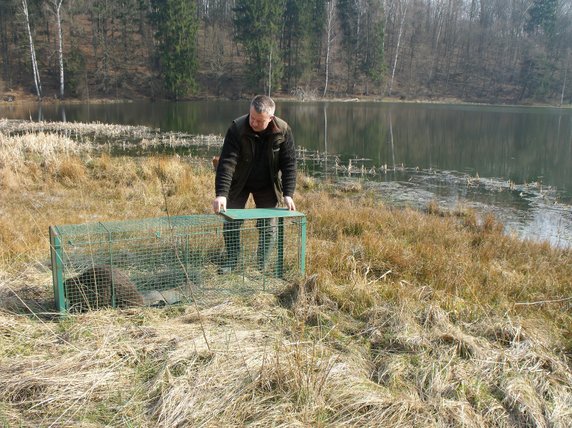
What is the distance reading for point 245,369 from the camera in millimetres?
2680

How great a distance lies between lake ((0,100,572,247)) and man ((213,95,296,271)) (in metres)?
5.20

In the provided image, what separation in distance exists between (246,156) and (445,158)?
42.1 feet

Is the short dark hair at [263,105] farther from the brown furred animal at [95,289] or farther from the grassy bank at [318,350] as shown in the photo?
the brown furred animal at [95,289]

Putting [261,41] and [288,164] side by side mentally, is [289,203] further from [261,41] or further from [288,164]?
[261,41]

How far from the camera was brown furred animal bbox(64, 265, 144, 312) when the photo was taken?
332 centimetres

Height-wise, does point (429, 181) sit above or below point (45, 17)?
Result: below

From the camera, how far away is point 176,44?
129 feet

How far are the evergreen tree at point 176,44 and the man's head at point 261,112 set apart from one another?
1489 inches

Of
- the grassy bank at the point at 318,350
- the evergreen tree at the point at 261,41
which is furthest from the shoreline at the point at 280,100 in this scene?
the grassy bank at the point at 318,350

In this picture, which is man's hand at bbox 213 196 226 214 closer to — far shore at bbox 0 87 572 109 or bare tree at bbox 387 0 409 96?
far shore at bbox 0 87 572 109

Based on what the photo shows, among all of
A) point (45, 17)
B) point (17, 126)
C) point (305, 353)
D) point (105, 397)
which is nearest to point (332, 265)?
point (305, 353)

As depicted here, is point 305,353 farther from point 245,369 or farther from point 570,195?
point 570,195

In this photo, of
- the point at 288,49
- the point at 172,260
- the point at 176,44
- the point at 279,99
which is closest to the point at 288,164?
the point at 172,260

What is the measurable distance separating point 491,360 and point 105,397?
2208 millimetres
